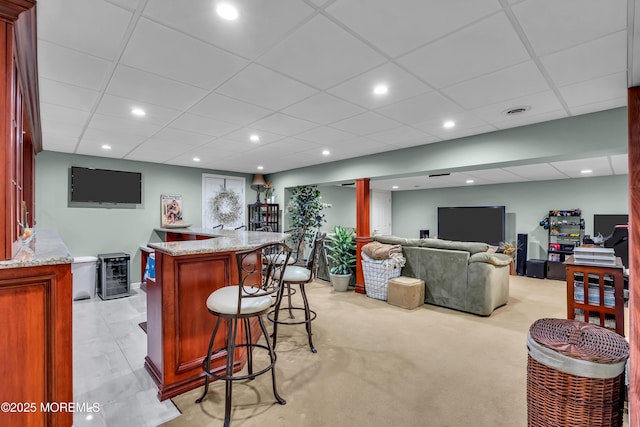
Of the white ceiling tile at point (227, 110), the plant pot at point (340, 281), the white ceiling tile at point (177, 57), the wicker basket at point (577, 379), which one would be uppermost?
the white ceiling tile at point (177, 57)

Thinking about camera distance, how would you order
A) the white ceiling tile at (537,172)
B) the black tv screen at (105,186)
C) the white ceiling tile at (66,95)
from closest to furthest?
1. the white ceiling tile at (66,95)
2. the black tv screen at (105,186)
3. the white ceiling tile at (537,172)

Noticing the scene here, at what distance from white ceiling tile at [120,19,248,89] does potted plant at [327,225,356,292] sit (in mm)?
3527

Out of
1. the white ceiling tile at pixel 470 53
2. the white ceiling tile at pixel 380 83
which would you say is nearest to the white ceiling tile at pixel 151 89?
the white ceiling tile at pixel 380 83

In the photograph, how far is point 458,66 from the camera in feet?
6.73

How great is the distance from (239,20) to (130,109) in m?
1.87

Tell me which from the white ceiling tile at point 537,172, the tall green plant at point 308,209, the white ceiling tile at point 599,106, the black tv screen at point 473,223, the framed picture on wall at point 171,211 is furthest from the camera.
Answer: the black tv screen at point 473,223

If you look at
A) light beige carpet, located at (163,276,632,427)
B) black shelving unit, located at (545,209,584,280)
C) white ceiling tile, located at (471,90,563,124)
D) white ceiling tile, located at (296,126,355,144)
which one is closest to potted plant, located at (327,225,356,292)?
light beige carpet, located at (163,276,632,427)

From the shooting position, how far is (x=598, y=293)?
8.49ft

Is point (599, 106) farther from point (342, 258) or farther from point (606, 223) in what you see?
point (606, 223)

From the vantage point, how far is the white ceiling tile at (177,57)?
5.56 feet

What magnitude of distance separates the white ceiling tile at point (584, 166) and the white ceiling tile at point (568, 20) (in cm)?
396

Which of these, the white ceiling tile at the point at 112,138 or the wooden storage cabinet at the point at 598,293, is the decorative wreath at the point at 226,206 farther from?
the wooden storage cabinet at the point at 598,293

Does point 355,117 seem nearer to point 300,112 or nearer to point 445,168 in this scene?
point 300,112

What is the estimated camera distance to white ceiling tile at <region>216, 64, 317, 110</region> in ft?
7.19
